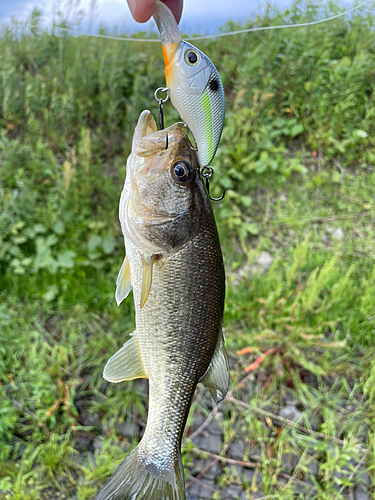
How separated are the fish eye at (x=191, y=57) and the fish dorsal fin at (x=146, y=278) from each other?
2.29ft

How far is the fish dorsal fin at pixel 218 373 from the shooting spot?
1326mm

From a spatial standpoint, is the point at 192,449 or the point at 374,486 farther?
the point at 192,449

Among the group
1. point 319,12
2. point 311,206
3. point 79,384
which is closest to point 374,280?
point 311,206

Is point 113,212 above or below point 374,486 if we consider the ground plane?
Answer: above

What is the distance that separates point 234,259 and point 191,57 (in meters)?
2.22

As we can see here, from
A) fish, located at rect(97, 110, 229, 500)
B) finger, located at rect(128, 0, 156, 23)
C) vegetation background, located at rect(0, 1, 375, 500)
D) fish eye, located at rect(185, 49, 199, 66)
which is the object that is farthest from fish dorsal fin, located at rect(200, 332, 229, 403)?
finger, located at rect(128, 0, 156, 23)

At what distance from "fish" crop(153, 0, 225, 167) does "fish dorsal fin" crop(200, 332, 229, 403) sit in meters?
0.76

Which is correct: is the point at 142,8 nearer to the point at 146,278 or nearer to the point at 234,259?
the point at 146,278

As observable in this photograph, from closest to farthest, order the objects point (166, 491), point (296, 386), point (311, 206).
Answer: point (166, 491)
point (296, 386)
point (311, 206)

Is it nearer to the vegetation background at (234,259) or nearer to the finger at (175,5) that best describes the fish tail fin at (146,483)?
the vegetation background at (234,259)

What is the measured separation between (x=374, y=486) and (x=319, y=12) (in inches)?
166

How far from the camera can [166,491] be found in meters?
1.30

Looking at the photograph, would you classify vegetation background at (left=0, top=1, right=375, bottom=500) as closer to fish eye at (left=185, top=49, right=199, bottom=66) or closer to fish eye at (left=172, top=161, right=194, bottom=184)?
fish eye at (left=172, top=161, right=194, bottom=184)

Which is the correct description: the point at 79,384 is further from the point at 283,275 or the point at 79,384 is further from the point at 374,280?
the point at 374,280
